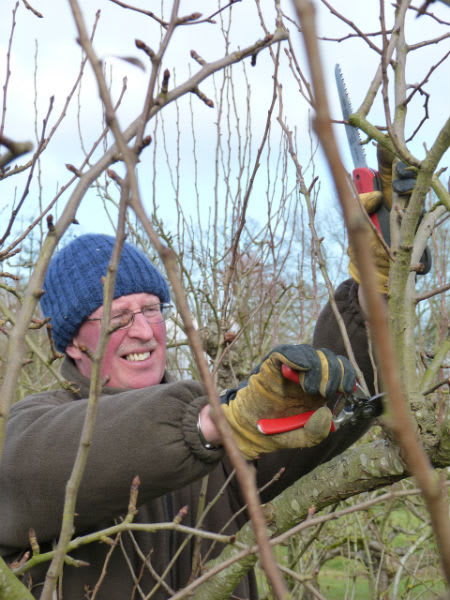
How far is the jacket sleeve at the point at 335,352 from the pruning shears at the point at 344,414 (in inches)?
18.8

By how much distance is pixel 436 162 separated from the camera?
4.65ft

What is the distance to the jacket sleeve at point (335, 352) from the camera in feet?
7.52

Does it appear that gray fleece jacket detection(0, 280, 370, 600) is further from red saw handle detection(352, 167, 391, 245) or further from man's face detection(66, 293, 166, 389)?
red saw handle detection(352, 167, 391, 245)

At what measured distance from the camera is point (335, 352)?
236 cm

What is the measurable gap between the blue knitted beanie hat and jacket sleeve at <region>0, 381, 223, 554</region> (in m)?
0.67

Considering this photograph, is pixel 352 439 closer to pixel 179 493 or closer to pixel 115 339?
pixel 179 493

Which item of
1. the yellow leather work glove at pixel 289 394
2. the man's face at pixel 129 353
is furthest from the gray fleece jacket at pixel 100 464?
the man's face at pixel 129 353

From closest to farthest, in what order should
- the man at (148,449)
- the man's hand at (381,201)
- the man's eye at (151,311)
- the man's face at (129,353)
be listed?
the man at (148,449) → the man's hand at (381,201) → the man's face at (129,353) → the man's eye at (151,311)

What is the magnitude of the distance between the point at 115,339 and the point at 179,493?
2.04 ft

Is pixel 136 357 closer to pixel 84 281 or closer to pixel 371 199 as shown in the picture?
pixel 84 281

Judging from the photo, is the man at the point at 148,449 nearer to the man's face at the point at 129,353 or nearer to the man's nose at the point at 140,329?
the man's face at the point at 129,353

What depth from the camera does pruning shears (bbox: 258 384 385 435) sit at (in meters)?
1.70

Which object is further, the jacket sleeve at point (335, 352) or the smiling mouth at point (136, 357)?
the smiling mouth at point (136, 357)

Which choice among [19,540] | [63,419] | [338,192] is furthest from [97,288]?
[338,192]
